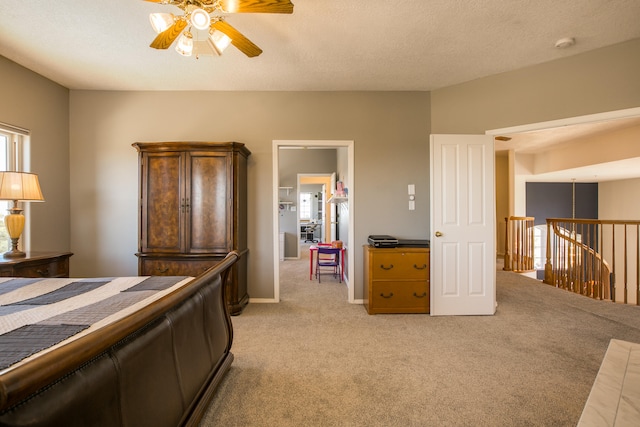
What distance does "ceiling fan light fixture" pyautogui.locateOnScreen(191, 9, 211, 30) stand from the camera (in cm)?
166

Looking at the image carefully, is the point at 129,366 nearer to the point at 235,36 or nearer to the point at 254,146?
the point at 235,36

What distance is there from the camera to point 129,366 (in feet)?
3.13

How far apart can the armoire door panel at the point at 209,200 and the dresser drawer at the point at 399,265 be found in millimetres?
1663

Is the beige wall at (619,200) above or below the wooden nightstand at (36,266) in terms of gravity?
above

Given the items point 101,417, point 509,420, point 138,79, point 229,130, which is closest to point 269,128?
point 229,130

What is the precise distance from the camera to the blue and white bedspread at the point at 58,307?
0.95 m

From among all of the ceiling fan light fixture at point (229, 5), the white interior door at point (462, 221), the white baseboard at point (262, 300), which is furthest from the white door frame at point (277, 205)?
the ceiling fan light fixture at point (229, 5)

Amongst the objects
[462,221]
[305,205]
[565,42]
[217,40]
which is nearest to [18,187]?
[217,40]

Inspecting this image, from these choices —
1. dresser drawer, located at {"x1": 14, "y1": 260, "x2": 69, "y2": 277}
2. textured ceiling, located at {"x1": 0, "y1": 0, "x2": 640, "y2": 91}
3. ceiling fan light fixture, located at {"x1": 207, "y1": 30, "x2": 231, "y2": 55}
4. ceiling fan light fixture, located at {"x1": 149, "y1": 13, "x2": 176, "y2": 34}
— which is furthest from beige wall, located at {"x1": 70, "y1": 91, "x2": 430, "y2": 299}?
ceiling fan light fixture, located at {"x1": 149, "y1": 13, "x2": 176, "y2": 34}

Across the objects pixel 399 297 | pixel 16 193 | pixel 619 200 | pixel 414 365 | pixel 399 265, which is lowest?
pixel 414 365

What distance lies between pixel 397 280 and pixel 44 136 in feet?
14.0

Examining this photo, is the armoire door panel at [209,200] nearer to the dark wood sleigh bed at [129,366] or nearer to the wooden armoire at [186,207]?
the wooden armoire at [186,207]

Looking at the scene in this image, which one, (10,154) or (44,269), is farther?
(10,154)

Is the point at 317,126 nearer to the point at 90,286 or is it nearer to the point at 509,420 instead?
the point at 90,286
